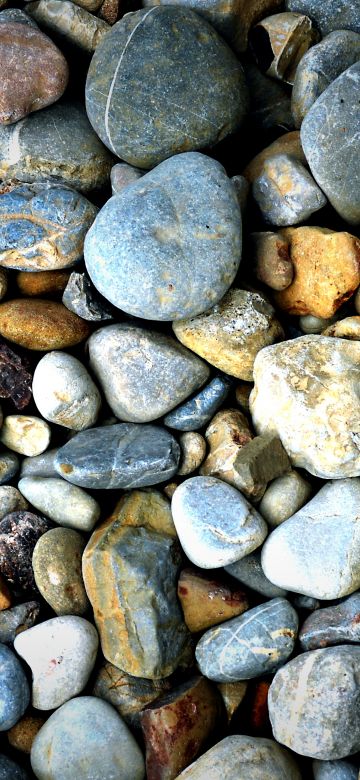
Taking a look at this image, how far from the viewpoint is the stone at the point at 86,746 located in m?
2.89

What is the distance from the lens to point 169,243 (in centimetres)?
308

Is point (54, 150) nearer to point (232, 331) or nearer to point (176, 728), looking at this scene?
point (232, 331)

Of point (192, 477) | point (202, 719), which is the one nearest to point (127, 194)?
point (192, 477)

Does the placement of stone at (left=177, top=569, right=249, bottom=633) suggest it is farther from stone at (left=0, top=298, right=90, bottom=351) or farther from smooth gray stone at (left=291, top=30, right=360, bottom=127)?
smooth gray stone at (left=291, top=30, right=360, bottom=127)

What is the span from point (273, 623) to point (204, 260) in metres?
1.41

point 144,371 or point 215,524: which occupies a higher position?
point 144,371

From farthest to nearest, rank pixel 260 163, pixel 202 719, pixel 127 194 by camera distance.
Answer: pixel 260 163 → pixel 127 194 → pixel 202 719

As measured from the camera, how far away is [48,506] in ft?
10.8

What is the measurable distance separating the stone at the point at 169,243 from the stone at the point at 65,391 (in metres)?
0.34

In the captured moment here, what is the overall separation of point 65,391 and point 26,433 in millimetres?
294

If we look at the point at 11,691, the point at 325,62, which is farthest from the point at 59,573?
the point at 325,62

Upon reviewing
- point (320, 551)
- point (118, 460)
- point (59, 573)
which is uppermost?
point (118, 460)

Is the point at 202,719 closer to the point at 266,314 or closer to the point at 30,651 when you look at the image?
the point at 30,651

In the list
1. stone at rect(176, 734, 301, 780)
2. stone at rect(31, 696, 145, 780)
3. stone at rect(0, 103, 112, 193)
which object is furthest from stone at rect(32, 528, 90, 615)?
stone at rect(0, 103, 112, 193)
